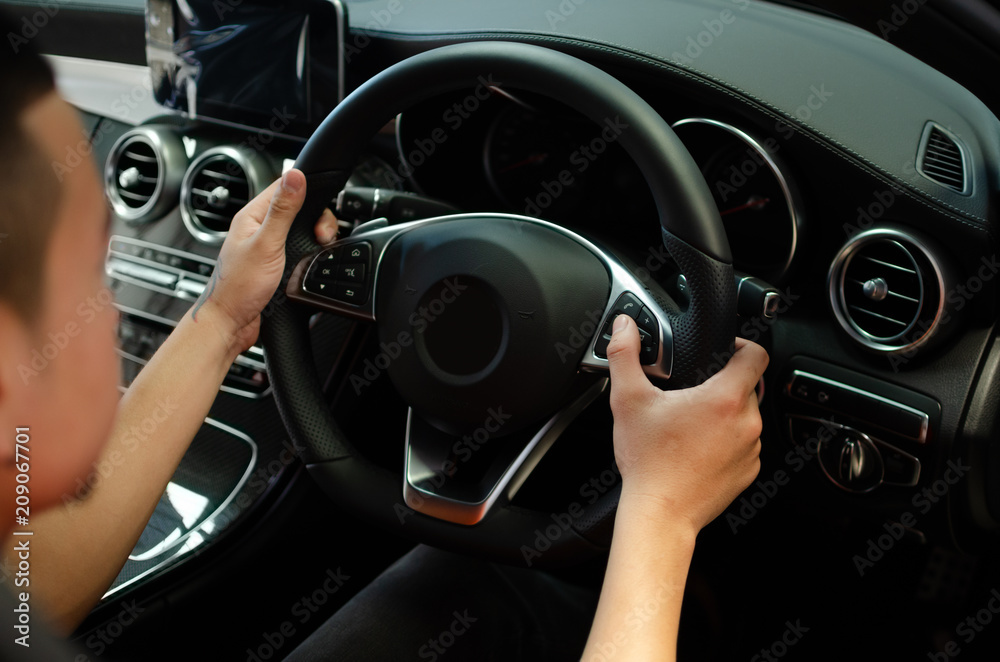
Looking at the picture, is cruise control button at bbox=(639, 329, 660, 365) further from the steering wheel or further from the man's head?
the man's head

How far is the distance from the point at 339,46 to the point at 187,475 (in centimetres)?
78

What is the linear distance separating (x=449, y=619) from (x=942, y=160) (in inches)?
34.5

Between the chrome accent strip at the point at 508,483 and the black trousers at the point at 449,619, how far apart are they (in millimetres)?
215

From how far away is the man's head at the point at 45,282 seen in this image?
0.47 meters

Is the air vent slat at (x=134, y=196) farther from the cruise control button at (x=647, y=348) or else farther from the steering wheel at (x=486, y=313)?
the cruise control button at (x=647, y=348)

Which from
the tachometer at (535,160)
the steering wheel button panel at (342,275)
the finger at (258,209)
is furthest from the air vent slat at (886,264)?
the finger at (258,209)

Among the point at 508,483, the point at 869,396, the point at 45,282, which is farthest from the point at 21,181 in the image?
the point at 869,396

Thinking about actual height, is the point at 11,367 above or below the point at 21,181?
below

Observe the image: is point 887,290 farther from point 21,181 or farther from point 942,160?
point 21,181

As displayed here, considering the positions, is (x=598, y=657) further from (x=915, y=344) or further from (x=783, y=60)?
(x=783, y=60)

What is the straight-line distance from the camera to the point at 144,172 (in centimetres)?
153

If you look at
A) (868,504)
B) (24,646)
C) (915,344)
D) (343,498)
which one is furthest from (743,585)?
(24,646)

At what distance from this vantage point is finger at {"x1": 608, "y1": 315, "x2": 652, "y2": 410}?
0.80 meters

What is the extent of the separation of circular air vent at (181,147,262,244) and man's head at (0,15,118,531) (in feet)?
2.75
